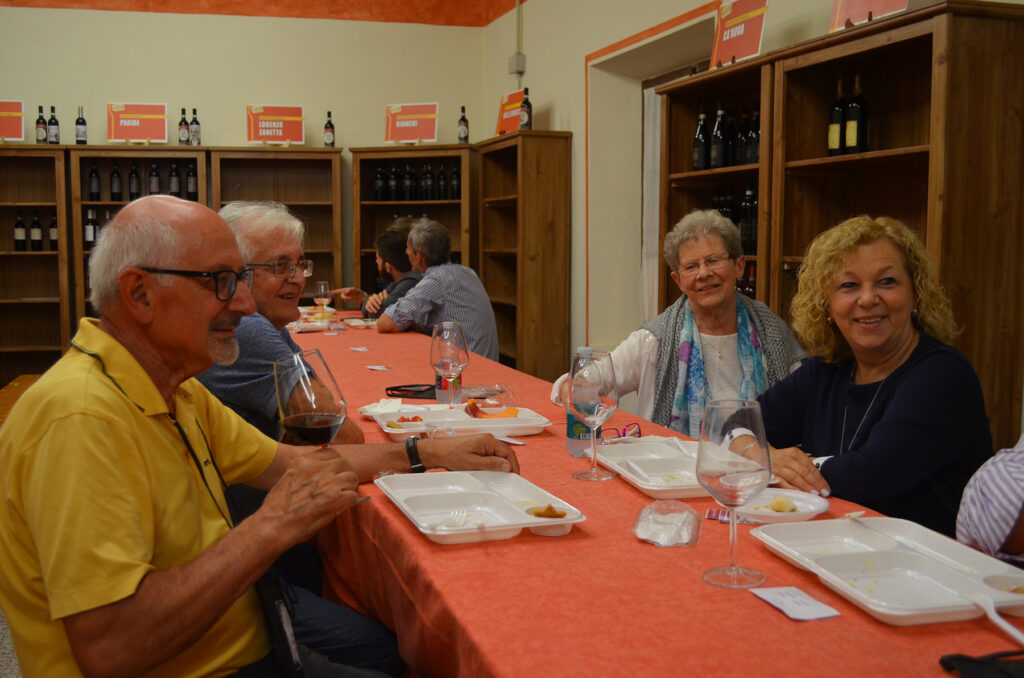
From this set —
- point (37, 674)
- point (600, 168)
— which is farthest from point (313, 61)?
point (37, 674)

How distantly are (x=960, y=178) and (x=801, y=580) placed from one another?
2.21 m

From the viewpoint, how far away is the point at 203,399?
165cm

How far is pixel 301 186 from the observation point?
787cm

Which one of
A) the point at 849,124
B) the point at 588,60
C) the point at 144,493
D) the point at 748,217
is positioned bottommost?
the point at 144,493

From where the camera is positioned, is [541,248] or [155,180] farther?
[155,180]

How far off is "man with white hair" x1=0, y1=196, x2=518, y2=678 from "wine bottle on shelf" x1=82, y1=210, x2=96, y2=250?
643 centimetres

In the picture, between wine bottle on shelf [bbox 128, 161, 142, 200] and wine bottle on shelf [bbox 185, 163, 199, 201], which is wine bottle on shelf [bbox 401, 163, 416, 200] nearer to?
wine bottle on shelf [bbox 185, 163, 199, 201]

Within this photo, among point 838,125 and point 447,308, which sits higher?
point 838,125

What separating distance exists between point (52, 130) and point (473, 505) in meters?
7.05

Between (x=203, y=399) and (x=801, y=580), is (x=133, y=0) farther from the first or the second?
(x=801, y=580)

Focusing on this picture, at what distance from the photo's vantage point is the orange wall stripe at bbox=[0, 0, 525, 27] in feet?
24.2

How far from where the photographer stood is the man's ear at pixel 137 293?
1.32 m

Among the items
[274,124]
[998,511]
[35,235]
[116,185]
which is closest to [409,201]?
[274,124]

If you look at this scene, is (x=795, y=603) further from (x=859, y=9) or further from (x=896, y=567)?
(x=859, y=9)
